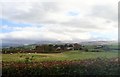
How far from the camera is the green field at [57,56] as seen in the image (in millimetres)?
7051

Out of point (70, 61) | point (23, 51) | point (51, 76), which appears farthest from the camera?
point (23, 51)

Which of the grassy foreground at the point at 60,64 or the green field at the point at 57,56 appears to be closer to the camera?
the grassy foreground at the point at 60,64

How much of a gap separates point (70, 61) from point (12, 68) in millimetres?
1746

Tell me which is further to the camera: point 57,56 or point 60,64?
point 57,56

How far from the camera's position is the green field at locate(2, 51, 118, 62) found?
7051 millimetres

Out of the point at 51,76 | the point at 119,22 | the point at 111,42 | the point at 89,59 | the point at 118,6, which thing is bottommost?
the point at 51,76

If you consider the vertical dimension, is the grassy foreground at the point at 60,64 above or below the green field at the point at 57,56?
below

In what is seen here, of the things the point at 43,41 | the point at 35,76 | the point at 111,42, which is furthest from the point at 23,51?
Result: the point at 111,42

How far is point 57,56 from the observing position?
7289 mm

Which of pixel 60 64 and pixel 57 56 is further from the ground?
pixel 57 56

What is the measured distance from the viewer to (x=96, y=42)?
757 centimetres

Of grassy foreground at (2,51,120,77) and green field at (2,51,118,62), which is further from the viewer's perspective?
green field at (2,51,118,62)

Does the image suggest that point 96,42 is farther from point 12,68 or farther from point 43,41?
point 12,68

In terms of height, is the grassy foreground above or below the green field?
below
